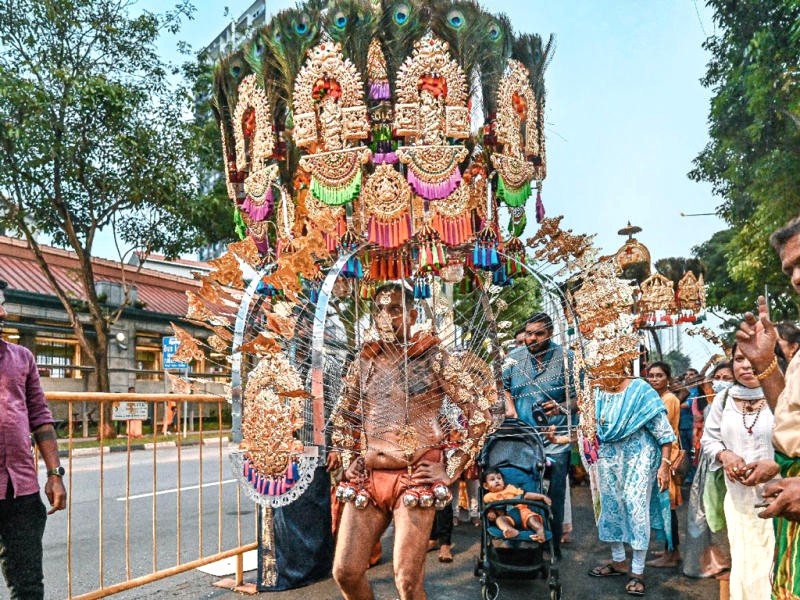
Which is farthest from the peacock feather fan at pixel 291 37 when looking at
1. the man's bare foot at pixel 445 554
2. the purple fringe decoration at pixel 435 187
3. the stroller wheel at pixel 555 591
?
the man's bare foot at pixel 445 554

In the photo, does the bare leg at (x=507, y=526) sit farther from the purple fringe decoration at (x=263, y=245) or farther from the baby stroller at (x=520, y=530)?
the purple fringe decoration at (x=263, y=245)

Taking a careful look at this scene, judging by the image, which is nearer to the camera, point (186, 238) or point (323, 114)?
point (323, 114)

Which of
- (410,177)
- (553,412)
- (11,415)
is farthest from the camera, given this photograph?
(553,412)

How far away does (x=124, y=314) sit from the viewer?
2059 centimetres

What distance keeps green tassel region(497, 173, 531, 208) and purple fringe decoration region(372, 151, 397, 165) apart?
0.75 metres

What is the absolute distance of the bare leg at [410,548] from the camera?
3328 mm

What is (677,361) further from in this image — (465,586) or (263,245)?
(263,245)

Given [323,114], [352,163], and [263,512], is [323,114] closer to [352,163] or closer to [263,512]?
[352,163]

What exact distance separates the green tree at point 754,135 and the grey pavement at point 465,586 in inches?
403

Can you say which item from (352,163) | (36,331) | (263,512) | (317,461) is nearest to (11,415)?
(317,461)

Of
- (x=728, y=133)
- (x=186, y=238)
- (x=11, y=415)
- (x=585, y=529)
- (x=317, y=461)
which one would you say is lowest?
(x=585, y=529)

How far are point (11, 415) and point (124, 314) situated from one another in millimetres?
18666

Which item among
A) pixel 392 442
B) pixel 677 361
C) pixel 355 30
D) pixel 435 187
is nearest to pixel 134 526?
pixel 392 442

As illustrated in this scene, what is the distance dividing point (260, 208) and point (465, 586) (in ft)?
10.5
